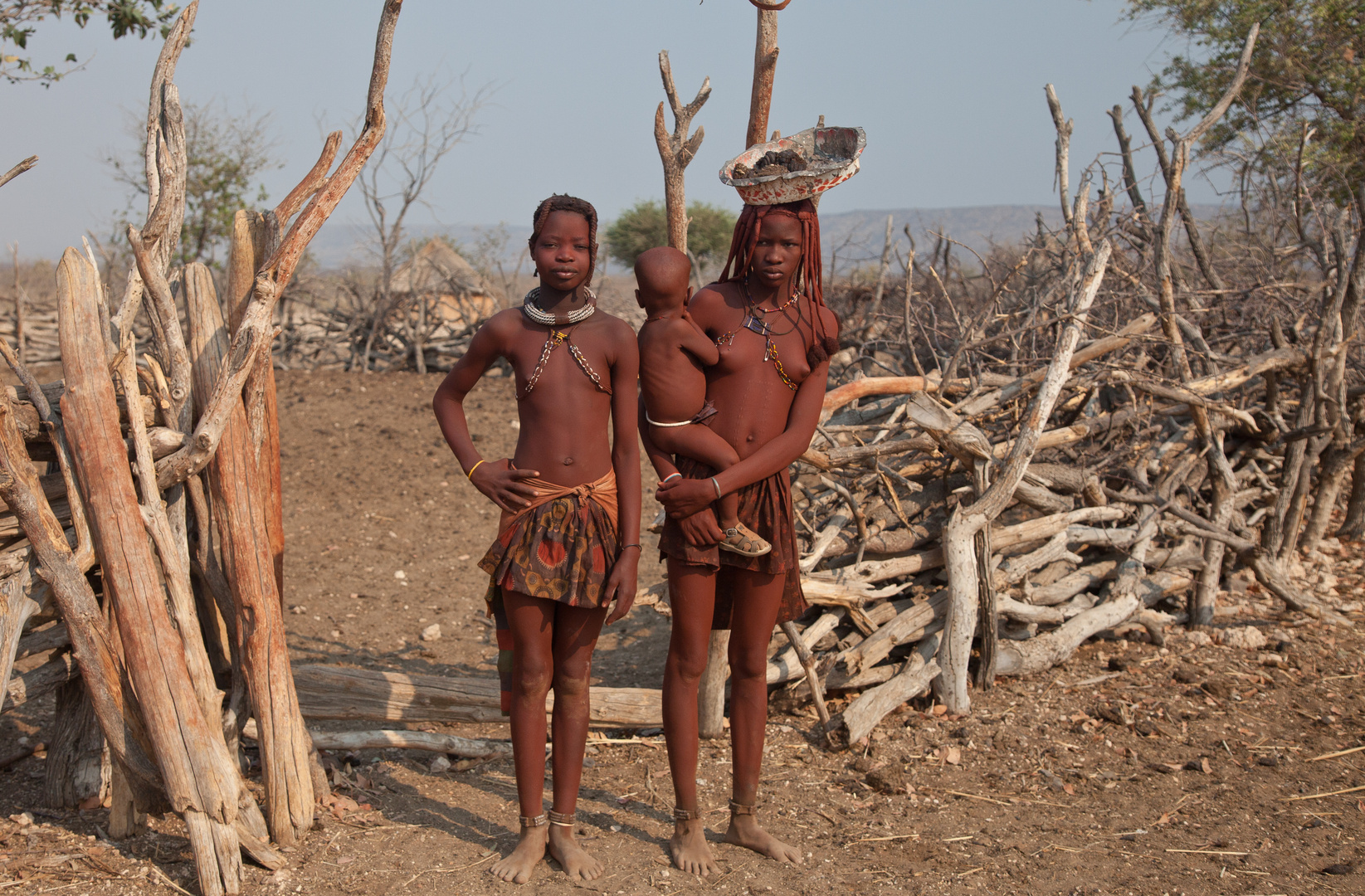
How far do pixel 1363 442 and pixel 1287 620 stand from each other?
1.17 m

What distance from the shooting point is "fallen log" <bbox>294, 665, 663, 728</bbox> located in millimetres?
3318

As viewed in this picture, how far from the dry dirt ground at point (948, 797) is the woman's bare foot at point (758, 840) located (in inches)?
1.4

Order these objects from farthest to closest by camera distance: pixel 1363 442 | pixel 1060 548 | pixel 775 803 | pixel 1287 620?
pixel 1363 442, pixel 1287 620, pixel 1060 548, pixel 775 803

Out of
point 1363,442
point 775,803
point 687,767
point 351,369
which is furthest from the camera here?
point 351,369

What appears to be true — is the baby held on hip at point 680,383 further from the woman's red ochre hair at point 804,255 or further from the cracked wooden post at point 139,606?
the cracked wooden post at point 139,606

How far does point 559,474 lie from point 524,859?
41.7 inches

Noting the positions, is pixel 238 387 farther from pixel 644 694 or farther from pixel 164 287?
pixel 644 694

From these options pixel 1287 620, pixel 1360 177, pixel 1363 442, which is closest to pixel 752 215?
pixel 1287 620

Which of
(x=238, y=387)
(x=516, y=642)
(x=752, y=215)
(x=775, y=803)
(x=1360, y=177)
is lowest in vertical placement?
(x=775, y=803)

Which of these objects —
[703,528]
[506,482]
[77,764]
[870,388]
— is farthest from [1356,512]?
[77,764]

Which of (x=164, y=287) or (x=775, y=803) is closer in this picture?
(x=164, y=287)

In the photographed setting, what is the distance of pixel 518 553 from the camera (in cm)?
246

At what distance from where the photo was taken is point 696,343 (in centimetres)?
249

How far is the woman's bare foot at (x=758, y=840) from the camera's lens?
274 cm
